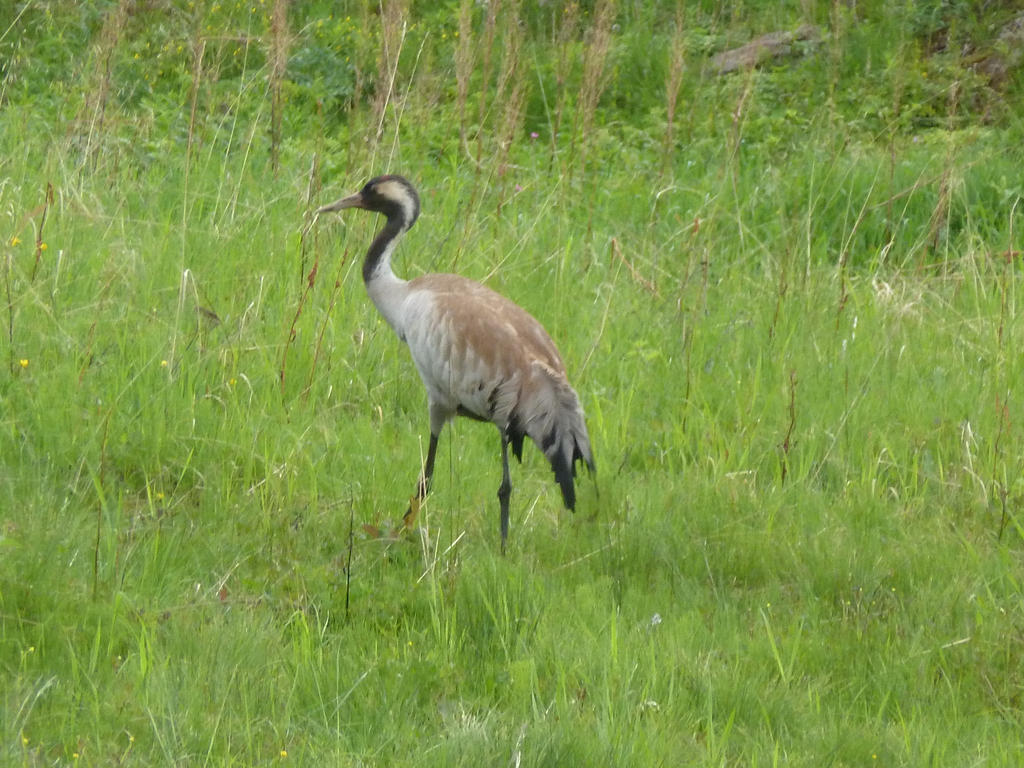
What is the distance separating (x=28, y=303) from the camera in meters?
5.54

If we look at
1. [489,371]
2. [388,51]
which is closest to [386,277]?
[489,371]

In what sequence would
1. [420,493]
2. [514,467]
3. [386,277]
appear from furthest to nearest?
[386,277]
[514,467]
[420,493]

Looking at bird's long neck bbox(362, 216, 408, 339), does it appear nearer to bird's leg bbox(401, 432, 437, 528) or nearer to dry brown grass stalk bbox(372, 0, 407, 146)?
bird's leg bbox(401, 432, 437, 528)

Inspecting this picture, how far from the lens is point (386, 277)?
5.70 metres

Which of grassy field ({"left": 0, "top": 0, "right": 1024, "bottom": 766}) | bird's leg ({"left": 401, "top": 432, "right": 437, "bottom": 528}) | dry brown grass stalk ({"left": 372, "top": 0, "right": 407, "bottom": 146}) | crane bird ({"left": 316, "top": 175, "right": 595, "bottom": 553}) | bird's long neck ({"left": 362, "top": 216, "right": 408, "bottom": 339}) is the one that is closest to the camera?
grassy field ({"left": 0, "top": 0, "right": 1024, "bottom": 766})

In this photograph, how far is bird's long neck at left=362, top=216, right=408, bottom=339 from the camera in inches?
220

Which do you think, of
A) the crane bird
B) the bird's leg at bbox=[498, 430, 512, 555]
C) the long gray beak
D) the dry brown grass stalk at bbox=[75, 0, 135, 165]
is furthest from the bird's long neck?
the dry brown grass stalk at bbox=[75, 0, 135, 165]

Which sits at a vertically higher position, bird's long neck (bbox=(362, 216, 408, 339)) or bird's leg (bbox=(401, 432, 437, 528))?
bird's long neck (bbox=(362, 216, 408, 339))

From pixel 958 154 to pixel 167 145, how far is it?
13.6ft

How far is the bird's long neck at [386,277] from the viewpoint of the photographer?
18.3ft

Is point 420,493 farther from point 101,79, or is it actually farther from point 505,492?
point 101,79

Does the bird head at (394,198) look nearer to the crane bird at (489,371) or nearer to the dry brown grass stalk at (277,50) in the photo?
the crane bird at (489,371)

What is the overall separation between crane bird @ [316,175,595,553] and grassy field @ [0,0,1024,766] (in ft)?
0.68

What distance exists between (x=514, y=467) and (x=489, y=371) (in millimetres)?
612
